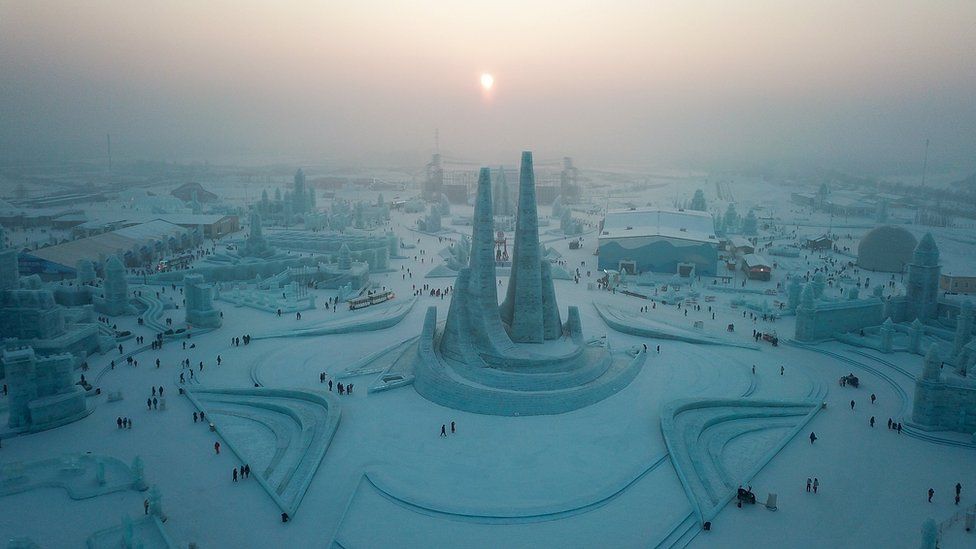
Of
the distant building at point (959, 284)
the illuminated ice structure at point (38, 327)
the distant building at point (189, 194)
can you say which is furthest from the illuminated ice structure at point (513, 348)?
the distant building at point (189, 194)

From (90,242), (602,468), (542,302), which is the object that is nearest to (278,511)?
(602,468)

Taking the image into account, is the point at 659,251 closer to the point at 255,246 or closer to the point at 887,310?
the point at 887,310

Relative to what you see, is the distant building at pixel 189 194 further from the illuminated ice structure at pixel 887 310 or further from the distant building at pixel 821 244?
the illuminated ice structure at pixel 887 310

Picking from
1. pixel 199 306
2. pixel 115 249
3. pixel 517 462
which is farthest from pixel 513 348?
pixel 115 249

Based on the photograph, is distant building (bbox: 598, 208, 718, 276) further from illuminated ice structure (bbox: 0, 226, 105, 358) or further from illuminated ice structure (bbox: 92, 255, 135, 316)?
illuminated ice structure (bbox: 0, 226, 105, 358)

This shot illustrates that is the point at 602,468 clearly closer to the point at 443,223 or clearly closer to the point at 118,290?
the point at 118,290
